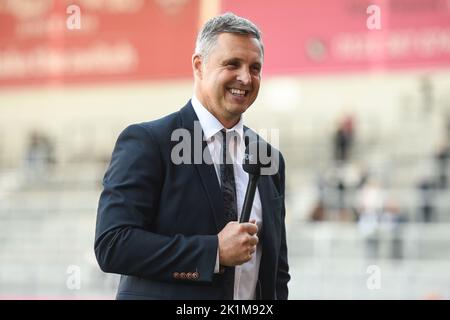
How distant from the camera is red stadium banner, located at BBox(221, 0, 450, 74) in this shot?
13.7 meters

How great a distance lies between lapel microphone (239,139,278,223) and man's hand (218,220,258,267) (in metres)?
0.04

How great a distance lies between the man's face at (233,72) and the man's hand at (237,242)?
1.25 ft

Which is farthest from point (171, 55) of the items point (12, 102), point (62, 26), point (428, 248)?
point (428, 248)

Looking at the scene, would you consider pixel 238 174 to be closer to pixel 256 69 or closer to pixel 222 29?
pixel 256 69

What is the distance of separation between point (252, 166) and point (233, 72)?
0.92ft

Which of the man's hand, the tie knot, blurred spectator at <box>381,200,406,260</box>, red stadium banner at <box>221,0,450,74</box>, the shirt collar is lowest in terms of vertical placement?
blurred spectator at <box>381,200,406,260</box>

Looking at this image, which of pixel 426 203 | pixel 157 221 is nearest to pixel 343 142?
pixel 426 203

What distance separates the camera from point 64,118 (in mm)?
18266

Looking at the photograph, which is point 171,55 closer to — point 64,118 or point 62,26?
point 62,26

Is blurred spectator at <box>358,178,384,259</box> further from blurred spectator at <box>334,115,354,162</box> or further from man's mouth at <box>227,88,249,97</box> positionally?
man's mouth at <box>227,88,249,97</box>

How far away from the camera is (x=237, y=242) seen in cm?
237

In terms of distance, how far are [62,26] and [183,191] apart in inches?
567

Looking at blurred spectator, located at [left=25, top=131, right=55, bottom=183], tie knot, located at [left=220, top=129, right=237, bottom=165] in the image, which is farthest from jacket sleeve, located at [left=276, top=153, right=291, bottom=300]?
blurred spectator, located at [left=25, top=131, right=55, bottom=183]

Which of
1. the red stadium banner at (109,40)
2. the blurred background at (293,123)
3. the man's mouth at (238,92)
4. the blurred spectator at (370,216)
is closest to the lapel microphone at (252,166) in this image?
the man's mouth at (238,92)
